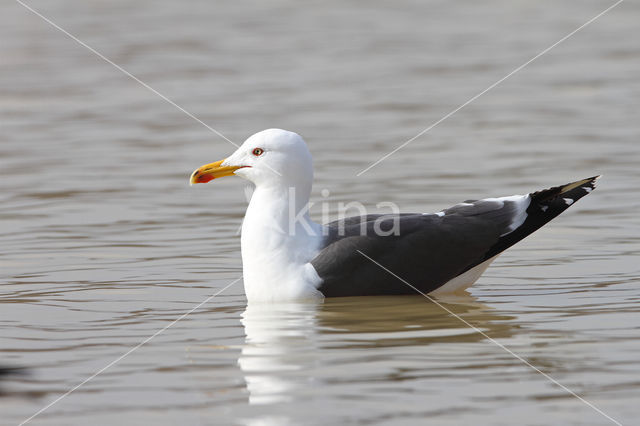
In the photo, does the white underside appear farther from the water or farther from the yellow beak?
the yellow beak

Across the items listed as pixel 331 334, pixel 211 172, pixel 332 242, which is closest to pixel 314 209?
pixel 211 172

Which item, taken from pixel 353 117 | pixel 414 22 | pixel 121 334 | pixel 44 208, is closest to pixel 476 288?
pixel 121 334

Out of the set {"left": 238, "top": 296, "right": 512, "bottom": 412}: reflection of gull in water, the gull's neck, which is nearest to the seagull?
the gull's neck

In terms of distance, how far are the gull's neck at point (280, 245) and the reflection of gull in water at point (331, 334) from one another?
0.11m

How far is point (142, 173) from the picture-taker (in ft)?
40.1

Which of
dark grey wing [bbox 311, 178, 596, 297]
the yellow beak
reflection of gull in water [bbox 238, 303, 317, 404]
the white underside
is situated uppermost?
the yellow beak

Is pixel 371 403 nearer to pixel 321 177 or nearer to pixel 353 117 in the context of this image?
pixel 321 177

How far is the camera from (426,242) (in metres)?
7.91

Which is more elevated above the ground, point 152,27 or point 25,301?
point 152,27

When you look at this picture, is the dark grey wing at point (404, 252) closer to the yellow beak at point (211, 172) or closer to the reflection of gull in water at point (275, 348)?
the reflection of gull in water at point (275, 348)

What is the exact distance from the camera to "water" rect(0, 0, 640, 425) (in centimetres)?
574

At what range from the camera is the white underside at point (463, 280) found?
8.03 meters

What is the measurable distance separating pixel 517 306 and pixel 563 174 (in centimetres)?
440

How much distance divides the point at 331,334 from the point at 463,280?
5.15ft
